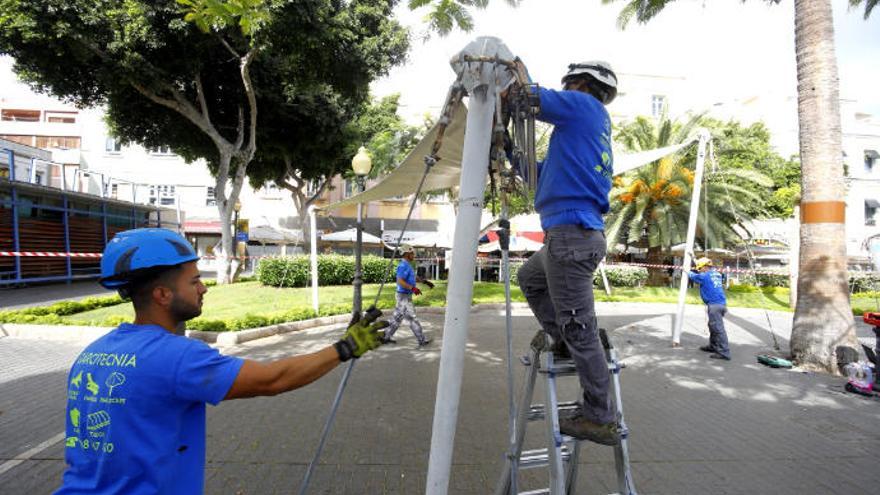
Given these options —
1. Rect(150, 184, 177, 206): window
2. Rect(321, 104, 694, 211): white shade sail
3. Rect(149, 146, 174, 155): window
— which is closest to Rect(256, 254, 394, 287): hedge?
Rect(149, 146, 174, 155): window

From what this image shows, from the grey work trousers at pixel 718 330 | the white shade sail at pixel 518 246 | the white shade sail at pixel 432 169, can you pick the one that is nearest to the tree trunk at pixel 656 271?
the white shade sail at pixel 518 246

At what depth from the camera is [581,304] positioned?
8.26ft

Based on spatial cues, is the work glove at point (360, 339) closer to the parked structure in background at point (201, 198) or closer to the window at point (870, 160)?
the parked structure in background at point (201, 198)

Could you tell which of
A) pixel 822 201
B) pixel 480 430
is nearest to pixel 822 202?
pixel 822 201

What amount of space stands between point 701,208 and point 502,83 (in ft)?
61.2

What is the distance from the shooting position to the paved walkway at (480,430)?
3.76 meters

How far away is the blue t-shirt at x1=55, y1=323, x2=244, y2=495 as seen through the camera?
161 cm

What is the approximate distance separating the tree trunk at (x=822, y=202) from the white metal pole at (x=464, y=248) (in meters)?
7.23

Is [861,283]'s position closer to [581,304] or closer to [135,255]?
[581,304]

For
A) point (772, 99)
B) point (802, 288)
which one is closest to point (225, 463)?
point (802, 288)

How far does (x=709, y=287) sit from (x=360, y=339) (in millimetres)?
8485

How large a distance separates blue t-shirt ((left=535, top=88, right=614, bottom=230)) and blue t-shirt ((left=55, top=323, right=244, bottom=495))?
1.69m

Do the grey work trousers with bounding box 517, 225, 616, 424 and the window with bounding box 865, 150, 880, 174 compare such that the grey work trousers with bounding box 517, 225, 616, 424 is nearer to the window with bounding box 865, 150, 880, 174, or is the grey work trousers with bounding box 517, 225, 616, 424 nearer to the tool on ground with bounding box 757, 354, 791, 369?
the tool on ground with bounding box 757, 354, 791, 369

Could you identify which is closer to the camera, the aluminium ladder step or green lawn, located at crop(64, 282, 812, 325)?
the aluminium ladder step
